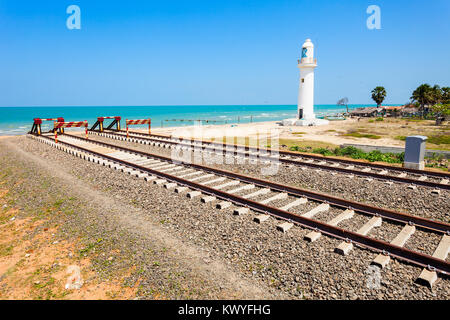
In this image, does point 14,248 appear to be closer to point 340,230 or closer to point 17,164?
point 340,230

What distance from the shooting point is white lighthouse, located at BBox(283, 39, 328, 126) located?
1446 inches

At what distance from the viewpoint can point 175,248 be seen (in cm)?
583

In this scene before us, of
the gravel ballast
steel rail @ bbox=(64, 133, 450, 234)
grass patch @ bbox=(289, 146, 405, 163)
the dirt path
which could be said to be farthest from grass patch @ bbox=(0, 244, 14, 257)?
grass patch @ bbox=(289, 146, 405, 163)

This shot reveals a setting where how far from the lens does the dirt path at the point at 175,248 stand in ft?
15.0

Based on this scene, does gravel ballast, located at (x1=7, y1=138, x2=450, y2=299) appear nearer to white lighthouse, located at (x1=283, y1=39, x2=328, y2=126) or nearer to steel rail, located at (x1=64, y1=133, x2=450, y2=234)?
steel rail, located at (x1=64, y1=133, x2=450, y2=234)

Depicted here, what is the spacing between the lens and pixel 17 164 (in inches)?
580

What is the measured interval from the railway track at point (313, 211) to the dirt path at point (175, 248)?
175 centimetres

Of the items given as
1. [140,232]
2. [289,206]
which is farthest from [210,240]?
[289,206]

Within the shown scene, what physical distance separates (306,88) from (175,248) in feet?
119

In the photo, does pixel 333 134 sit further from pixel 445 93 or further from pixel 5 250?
pixel 445 93

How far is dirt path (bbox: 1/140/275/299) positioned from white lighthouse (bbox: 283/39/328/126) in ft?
102

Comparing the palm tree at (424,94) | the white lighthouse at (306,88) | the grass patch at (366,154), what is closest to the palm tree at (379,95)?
the palm tree at (424,94)

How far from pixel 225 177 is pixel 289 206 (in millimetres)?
3542

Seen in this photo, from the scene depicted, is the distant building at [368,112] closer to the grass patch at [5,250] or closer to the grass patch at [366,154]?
the grass patch at [366,154]
